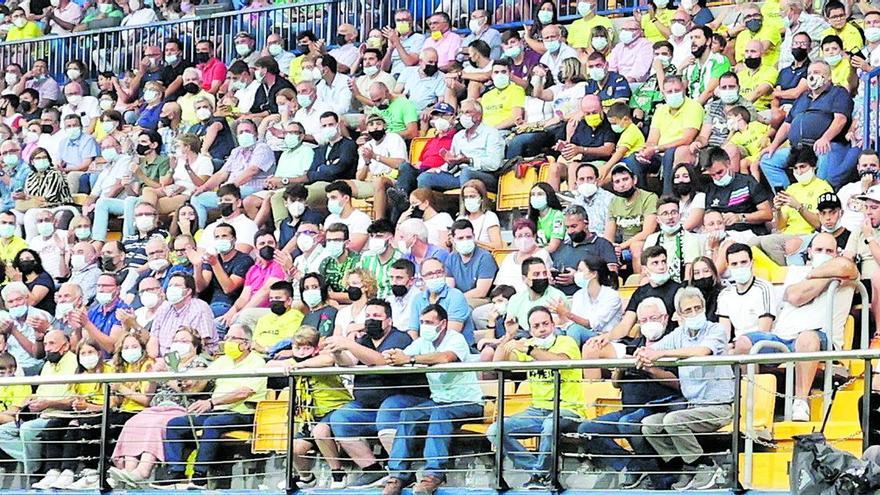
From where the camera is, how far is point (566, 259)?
12.9 meters

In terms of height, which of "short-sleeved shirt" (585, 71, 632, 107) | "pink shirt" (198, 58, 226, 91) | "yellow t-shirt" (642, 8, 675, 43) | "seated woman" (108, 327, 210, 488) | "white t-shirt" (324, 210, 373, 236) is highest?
"yellow t-shirt" (642, 8, 675, 43)

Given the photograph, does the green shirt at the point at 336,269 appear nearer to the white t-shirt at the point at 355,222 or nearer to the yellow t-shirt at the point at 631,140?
the white t-shirt at the point at 355,222

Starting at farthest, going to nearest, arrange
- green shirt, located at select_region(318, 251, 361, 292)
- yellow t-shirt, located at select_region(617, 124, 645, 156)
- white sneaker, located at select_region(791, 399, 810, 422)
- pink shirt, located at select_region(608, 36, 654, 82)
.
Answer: pink shirt, located at select_region(608, 36, 654, 82), yellow t-shirt, located at select_region(617, 124, 645, 156), green shirt, located at select_region(318, 251, 361, 292), white sneaker, located at select_region(791, 399, 810, 422)

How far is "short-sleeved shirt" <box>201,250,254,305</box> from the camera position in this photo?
14469 millimetres

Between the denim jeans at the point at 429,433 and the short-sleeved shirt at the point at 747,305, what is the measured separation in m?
1.45

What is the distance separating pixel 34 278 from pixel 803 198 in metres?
5.87

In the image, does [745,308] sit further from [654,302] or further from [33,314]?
[33,314]

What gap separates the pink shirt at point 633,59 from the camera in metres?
15.0

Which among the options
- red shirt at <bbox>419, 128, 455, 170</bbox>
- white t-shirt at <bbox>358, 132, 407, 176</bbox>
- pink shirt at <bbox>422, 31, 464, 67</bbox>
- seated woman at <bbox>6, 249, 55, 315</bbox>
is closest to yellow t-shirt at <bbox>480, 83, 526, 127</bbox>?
red shirt at <bbox>419, 128, 455, 170</bbox>

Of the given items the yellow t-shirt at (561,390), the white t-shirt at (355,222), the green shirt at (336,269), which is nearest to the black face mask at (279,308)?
the green shirt at (336,269)

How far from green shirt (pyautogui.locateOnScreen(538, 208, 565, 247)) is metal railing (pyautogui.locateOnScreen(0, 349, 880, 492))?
1718 mm

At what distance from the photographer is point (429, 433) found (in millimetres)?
10812

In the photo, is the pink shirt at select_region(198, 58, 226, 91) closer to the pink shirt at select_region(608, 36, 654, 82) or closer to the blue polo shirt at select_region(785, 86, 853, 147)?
the pink shirt at select_region(608, 36, 654, 82)

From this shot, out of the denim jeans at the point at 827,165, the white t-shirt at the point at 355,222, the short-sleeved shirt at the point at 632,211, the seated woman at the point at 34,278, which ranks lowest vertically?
the seated woman at the point at 34,278
